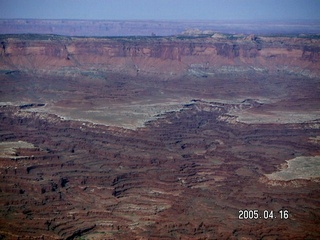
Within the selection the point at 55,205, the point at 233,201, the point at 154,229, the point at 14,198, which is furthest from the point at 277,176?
the point at 14,198

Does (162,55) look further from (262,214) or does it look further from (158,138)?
(262,214)

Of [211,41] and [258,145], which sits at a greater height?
[211,41]

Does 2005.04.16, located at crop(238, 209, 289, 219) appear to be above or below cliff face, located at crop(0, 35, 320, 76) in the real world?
below

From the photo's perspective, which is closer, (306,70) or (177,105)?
(177,105)

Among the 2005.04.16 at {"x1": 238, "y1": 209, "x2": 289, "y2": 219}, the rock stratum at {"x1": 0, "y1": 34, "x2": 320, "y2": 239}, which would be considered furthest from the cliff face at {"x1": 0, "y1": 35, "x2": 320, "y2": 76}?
the 2005.04.16 at {"x1": 238, "y1": 209, "x2": 289, "y2": 219}

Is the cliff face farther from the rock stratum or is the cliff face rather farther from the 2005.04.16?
the 2005.04.16

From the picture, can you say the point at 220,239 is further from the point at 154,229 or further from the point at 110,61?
the point at 110,61

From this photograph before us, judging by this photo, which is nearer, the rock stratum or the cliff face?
the rock stratum
